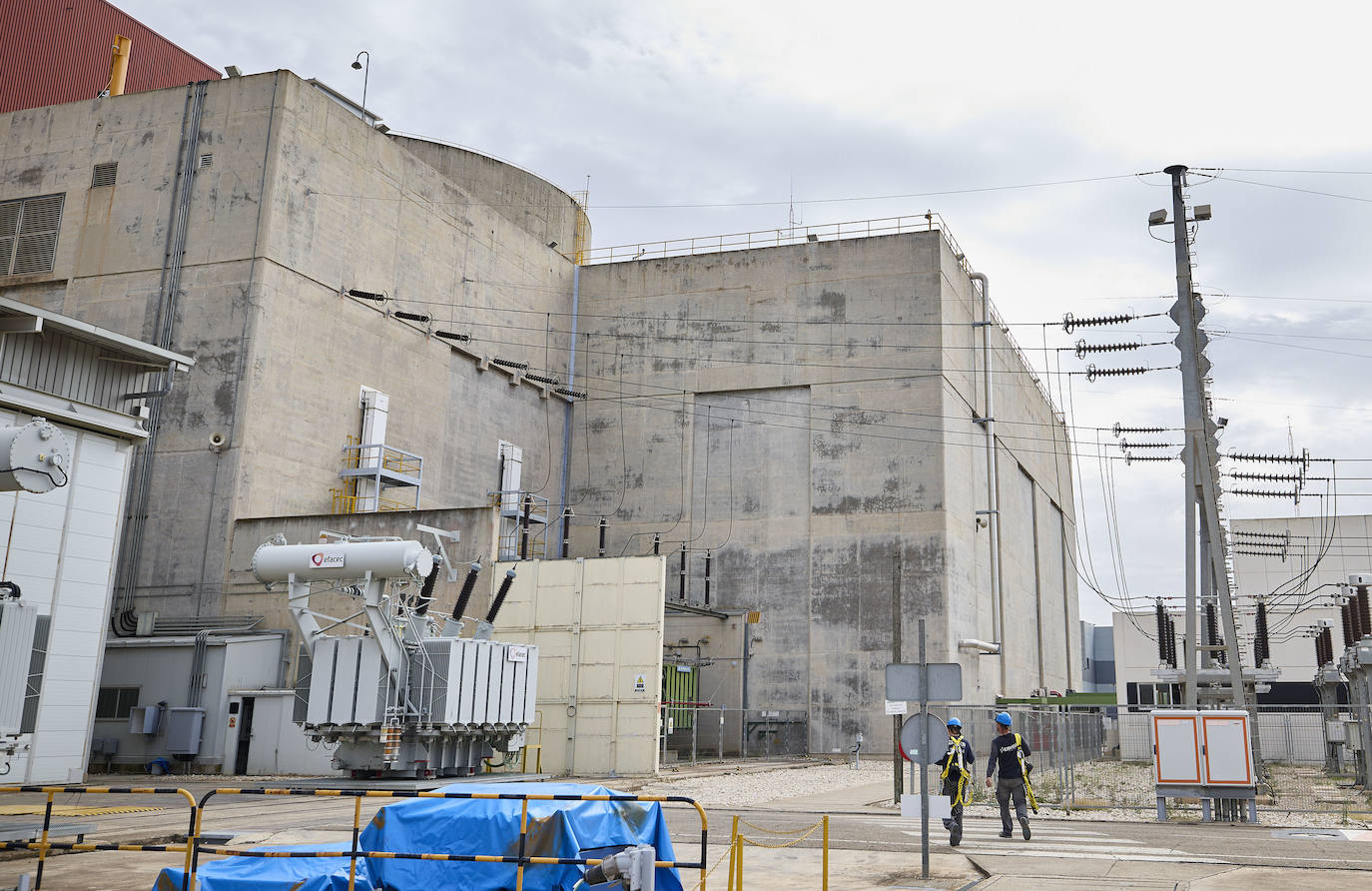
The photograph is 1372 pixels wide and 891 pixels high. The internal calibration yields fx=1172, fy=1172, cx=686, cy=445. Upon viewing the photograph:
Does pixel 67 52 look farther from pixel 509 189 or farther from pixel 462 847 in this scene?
pixel 462 847

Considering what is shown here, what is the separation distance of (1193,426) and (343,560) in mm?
18936

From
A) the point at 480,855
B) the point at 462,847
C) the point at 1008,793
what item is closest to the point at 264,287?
the point at 1008,793

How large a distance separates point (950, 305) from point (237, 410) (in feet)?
81.1

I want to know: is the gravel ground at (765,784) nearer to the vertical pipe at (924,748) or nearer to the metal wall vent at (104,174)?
the vertical pipe at (924,748)

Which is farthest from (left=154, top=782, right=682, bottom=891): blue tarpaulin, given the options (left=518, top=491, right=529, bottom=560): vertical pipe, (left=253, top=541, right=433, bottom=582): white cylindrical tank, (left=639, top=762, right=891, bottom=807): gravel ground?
(left=518, top=491, right=529, bottom=560): vertical pipe

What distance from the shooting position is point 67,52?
153 feet

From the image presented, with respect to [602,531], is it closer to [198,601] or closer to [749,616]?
[749,616]

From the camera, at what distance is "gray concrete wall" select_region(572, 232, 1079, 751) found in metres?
40.0

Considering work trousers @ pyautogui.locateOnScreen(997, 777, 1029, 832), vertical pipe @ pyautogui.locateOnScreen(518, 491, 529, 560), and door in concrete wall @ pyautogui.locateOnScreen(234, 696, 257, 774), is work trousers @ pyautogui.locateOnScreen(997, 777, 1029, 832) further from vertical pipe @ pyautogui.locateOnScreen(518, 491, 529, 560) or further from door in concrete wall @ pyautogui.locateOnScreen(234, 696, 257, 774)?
vertical pipe @ pyautogui.locateOnScreen(518, 491, 529, 560)

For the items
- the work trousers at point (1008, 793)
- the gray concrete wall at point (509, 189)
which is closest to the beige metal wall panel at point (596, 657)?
the work trousers at point (1008, 793)

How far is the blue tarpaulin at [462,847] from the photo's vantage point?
29.9 feet

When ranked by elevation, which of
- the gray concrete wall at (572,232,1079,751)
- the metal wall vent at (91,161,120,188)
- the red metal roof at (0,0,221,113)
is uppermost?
the red metal roof at (0,0,221,113)

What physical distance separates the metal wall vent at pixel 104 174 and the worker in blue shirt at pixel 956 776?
103ft

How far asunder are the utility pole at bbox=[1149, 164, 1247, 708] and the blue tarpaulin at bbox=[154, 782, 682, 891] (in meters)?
19.6
